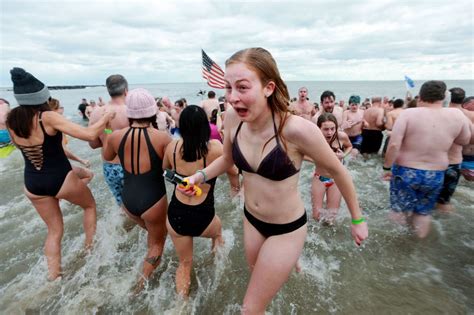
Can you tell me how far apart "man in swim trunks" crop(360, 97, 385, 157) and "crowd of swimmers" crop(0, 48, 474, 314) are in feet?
→ 11.3

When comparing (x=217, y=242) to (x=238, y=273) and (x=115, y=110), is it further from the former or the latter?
(x=115, y=110)

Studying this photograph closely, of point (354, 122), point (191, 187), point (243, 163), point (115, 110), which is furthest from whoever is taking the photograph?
point (354, 122)

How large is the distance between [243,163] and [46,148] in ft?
7.55

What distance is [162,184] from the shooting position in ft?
9.74

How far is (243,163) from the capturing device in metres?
1.93

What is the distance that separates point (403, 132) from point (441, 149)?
18.6 inches

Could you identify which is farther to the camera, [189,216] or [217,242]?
[217,242]

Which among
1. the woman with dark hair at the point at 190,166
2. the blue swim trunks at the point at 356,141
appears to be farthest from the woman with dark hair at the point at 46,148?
the blue swim trunks at the point at 356,141

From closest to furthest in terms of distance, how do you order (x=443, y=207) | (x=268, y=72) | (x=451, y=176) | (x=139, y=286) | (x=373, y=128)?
(x=268, y=72) → (x=139, y=286) → (x=451, y=176) → (x=443, y=207) → (x=373, y=128)

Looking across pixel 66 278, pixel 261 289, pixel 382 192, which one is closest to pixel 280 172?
pixel 261 289

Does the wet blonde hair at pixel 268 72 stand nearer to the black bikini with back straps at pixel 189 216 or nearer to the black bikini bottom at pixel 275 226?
the black bikini bottom at pixel 275 226

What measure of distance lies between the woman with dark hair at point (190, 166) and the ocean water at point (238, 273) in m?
0.81

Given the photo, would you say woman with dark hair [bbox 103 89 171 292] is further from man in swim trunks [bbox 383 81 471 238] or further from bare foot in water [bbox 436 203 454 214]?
bare foot in water [bbox 436 203 454 214]

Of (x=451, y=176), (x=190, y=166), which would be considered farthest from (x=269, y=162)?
(x=451, y=176)
